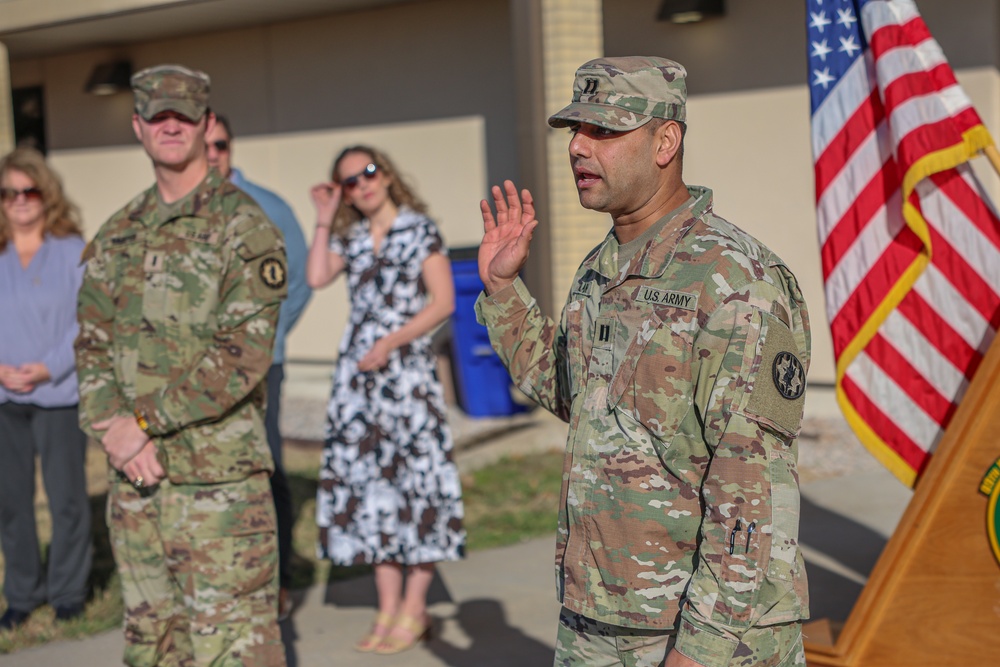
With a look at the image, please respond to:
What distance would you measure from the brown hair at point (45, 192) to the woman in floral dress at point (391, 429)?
1.39 m

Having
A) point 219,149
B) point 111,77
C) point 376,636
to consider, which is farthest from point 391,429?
point 111,77

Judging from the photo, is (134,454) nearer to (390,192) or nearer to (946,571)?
(390,192)

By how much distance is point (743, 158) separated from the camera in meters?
10.2

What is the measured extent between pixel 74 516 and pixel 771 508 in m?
3.99

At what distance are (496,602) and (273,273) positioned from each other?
240cm

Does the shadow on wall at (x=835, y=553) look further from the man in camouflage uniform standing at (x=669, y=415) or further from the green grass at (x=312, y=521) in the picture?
the man in camouflage uniform standing at (x=669, y=415)

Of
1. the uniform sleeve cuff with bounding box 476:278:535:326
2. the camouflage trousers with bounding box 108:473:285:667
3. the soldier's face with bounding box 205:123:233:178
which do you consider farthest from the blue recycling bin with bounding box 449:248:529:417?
the uniform sleeve cuff with bounding box 476:278:535:326

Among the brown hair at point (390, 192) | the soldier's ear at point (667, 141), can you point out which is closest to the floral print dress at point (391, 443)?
the brown hair at point (390, 192)

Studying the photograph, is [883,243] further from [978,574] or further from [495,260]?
[495,260]

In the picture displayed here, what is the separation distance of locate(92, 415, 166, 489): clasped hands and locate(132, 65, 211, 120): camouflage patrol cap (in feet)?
Result: 3.13

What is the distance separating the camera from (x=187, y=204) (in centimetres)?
387

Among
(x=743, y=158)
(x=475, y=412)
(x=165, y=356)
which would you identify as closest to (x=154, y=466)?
(x=165, y=356)

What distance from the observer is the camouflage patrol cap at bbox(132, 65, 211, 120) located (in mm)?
3820

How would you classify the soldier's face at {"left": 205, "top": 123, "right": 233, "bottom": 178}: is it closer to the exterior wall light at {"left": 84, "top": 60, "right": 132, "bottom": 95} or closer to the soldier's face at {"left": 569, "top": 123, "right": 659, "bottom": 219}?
the soldier's face at {"left": 569, "top": 123, "right": 659, "bottom": 219}
